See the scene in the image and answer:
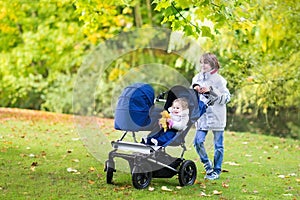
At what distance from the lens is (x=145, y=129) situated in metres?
6.11

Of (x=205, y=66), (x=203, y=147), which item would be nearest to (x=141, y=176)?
(x=203, y=147)

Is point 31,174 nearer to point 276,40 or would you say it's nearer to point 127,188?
point 127,188

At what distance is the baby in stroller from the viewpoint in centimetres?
600

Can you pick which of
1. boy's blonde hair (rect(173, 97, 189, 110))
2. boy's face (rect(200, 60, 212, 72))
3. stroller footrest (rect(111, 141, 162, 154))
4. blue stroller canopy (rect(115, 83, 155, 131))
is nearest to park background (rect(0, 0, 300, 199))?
boy's face (rect(200, 60, 212, 72))

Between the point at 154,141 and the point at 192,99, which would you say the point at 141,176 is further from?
the point at 192,99

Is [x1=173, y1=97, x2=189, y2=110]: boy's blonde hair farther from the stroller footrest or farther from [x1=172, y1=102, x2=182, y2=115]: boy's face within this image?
the stroller footrest

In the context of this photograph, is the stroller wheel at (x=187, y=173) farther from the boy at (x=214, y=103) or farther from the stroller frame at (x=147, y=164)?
the boy at (x=214, y=103)

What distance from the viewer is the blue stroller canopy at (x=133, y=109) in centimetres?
597

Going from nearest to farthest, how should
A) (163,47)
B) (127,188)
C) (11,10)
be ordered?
1. (127,188)
2. (11,10)
3. (163,47)

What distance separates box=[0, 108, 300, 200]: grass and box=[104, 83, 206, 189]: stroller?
17 cm

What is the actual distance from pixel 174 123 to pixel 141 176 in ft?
2.04

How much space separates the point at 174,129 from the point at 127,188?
0.75 meters

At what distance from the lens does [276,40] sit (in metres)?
9.80

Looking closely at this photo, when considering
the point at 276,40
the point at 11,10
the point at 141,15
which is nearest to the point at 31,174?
the point at 276,40
